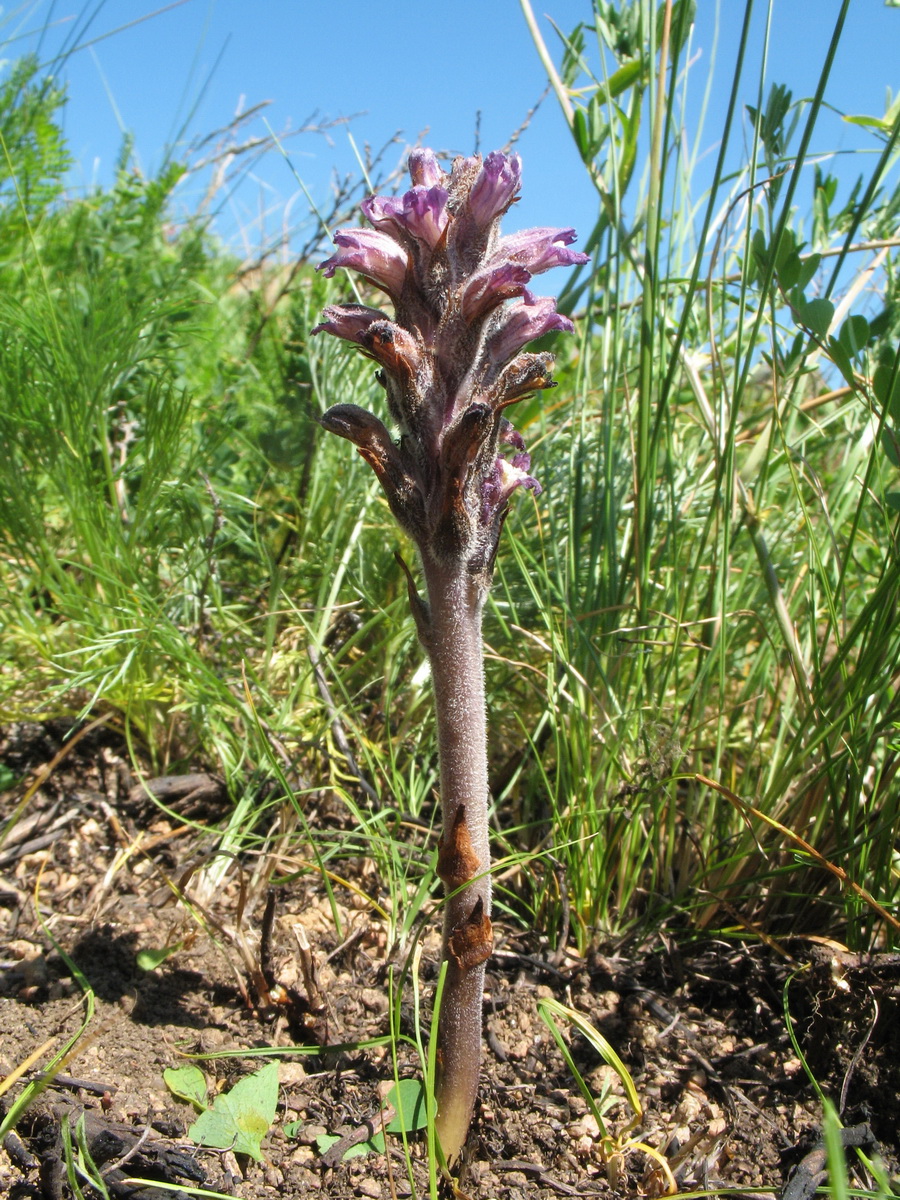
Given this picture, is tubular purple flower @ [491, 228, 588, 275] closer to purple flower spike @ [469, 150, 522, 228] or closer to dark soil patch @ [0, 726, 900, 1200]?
purple flower spike @ [469, 150, 522, 228]

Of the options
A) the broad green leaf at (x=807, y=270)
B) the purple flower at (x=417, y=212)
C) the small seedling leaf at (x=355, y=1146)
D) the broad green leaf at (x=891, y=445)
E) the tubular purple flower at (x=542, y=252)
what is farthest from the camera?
the broad green leaf at (x=807, y=270)

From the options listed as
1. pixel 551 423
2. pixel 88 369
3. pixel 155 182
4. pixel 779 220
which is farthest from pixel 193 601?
pixel 155 182

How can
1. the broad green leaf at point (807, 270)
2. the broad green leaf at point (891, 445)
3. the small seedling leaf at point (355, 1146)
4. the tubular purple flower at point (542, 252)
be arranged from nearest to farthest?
the tubular purple flower at point (542, 252)
the small seedling leaf at point (355, 1146)
the broad green leaf at point (891, 445)
the broad green leaf at point (807, 270)

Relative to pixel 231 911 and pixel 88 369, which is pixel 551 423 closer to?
pixel 88 369

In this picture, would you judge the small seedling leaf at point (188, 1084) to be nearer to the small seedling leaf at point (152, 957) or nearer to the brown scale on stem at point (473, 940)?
the small seedling leaf at point (152, 957)

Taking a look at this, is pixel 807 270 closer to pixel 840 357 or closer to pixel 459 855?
pixel 840 357

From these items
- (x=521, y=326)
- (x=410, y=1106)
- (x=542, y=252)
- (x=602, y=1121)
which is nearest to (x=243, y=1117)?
(x=410, y=1106)

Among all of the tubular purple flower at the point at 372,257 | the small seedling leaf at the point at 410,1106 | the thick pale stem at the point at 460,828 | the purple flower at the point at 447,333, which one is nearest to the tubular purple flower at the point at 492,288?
the purple flower at the point at 447,333
